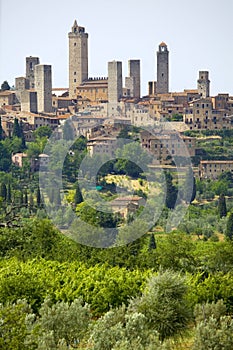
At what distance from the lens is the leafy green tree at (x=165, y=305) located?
17344 mm

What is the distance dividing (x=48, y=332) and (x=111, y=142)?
112 feet

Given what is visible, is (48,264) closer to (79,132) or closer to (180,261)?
(180,261)

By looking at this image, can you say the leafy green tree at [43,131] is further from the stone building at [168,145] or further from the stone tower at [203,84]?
the stone tower at [203,84]

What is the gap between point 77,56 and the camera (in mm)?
60562

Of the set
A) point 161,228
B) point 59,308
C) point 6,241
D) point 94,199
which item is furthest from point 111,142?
point 59,308

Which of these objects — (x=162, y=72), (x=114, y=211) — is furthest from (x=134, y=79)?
(x=114, y=211)

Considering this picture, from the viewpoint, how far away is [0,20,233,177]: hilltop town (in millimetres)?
49938

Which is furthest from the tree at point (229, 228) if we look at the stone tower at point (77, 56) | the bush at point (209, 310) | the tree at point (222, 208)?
the stone tower at point (77, 56)

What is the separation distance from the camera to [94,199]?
41.7 metres

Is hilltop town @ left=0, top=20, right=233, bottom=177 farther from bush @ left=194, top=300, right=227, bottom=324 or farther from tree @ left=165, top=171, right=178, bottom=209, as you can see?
bush @ left=194, top=300, right=227, bottom=324

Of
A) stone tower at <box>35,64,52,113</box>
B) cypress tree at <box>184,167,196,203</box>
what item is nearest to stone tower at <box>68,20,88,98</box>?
stone tower at <box>35,64,52,113</box>

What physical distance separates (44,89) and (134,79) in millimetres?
4786

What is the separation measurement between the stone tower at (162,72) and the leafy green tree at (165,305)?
4239 cm

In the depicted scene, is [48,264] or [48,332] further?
[48,264]
